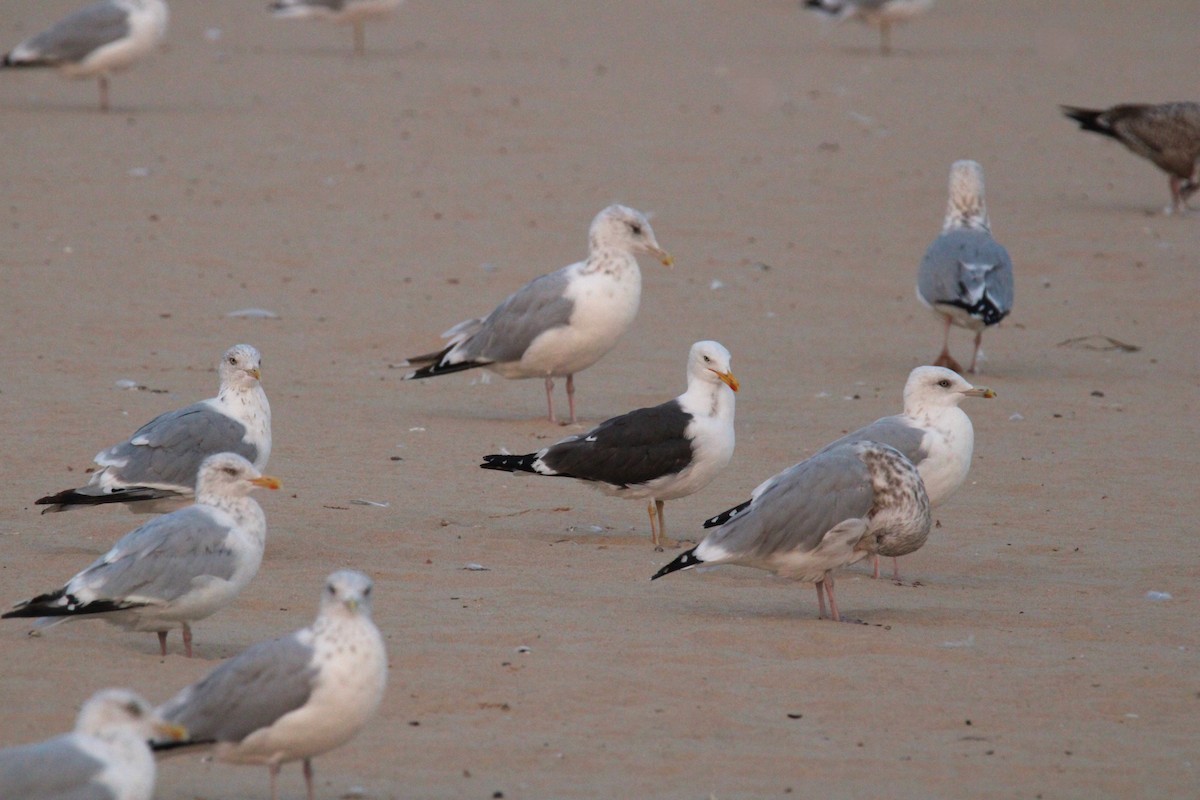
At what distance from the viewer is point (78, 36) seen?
1944 cm

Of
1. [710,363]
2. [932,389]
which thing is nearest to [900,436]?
[932,389]

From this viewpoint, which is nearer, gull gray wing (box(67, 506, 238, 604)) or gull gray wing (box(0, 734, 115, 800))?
gull gray wing (box(0, 734, 115, 800))

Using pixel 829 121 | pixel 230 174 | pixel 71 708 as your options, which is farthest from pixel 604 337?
pixel 829 121

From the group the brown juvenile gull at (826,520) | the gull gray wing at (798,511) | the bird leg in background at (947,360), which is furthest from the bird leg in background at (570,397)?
the gull gray wing at (798,511)

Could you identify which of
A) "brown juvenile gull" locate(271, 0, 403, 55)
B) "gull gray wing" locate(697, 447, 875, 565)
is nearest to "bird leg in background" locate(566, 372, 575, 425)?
"gull gray wing" locate(697, 447, 875, 565)

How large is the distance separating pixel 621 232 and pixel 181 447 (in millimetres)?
4247

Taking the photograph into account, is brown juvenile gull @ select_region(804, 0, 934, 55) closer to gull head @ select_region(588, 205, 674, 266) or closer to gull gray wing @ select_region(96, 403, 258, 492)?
gull head @ select_region(588, 205, 674, 266)

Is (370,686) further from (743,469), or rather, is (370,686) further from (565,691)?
(743,469)

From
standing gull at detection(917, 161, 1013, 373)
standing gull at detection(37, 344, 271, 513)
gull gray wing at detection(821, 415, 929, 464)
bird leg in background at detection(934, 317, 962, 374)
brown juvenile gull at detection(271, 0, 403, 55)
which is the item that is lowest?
bird leg in background at detection(934, 317, 962, 374)

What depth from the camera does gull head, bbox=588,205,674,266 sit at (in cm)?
1152

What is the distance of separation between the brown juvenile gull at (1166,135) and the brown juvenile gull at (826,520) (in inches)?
446

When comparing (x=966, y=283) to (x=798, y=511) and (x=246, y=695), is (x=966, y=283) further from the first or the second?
(x=246, y=695)

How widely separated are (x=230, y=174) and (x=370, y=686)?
12.8m

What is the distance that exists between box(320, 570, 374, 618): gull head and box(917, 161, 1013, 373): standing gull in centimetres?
799
